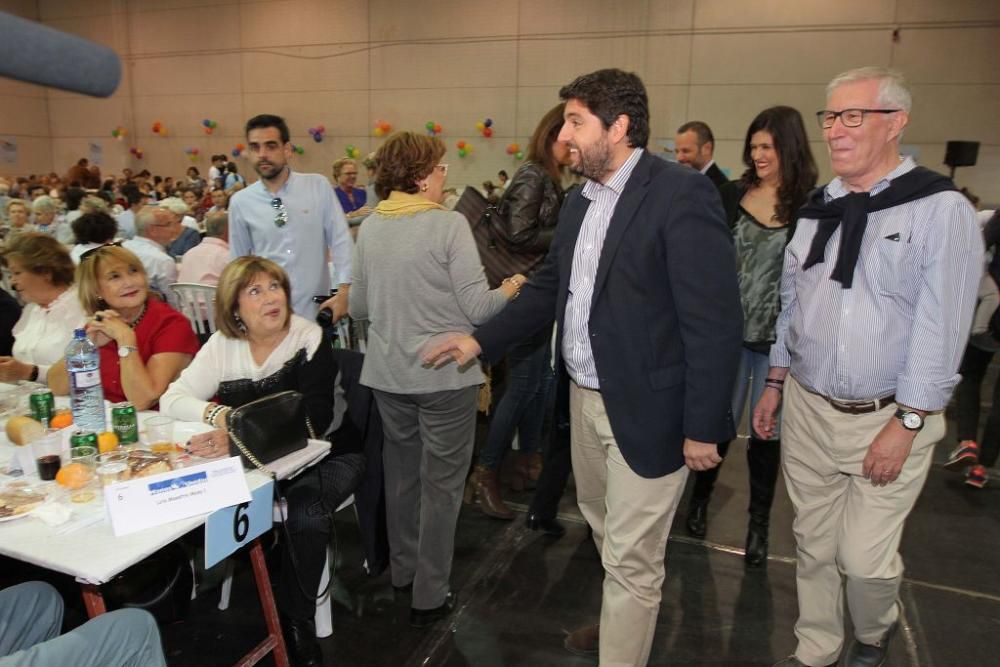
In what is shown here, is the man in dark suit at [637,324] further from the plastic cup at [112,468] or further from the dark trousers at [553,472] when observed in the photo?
the plastic cup at [112,468]

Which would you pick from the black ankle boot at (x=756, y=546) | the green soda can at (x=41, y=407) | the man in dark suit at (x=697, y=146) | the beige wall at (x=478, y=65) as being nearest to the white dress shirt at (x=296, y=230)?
the green soda can at (x=41, y=407)

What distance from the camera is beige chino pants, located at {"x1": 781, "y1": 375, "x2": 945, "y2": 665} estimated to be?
177 centimetres

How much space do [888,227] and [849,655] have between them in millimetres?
1232

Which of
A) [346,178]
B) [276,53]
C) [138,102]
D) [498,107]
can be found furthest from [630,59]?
[138,102]

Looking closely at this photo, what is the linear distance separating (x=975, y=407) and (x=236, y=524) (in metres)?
3.68

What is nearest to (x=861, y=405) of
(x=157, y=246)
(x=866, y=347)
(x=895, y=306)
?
(x=866, y=347)

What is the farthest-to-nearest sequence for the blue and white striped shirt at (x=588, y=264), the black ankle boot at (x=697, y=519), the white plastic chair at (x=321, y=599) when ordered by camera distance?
1. the black ankle boot at (x=697, y=519)
2. the white plastic chair at (x=321, y=599)
3. the blue and white striped shirt at (x=588, y=264)

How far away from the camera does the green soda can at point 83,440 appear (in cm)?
178

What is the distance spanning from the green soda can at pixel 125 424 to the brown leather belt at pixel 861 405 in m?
1.90

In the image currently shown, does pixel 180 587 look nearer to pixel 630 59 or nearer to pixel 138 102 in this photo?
pixel 630 59

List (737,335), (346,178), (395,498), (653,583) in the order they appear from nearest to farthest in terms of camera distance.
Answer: (737,335) < (653,583) < (395,498) < (346,178)

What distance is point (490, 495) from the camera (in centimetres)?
305

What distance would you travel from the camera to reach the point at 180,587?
2.28 meters

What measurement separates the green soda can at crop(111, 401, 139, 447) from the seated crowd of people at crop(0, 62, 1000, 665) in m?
0.17
